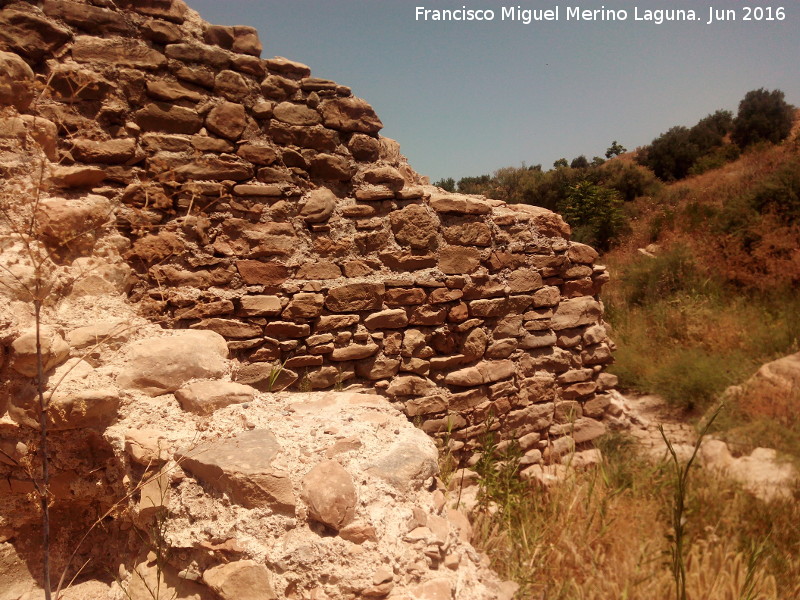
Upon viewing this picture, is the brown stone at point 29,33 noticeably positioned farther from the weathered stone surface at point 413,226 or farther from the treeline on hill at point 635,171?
the treeline on hill at point 635,171

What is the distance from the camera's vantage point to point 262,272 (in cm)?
276

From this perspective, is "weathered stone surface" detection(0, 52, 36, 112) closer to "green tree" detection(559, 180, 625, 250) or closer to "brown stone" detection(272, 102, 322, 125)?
"brown stone" detection(272, 102, 322, 125)

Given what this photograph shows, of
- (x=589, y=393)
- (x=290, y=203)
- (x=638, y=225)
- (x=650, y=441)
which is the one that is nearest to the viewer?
(x=290, y=203)

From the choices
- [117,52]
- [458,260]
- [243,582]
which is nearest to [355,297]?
[458,260]

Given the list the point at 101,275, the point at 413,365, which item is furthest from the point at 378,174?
the point at 101,275

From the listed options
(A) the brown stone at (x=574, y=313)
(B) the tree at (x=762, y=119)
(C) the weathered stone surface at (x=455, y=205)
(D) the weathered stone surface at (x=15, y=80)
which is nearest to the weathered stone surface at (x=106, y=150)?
(D) the weathered stone surface at (x=15, y=80)

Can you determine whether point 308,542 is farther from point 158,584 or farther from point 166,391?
point 166,391

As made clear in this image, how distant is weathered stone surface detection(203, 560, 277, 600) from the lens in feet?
4.66

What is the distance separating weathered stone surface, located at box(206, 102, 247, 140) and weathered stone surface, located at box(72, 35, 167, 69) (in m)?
0.31

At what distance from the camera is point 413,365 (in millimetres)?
3152

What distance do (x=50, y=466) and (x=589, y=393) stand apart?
3281 mm

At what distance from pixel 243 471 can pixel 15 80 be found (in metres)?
1.89

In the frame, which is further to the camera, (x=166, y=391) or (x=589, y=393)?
(x=589, y=393)

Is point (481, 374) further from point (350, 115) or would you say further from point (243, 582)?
point (243, 582)
